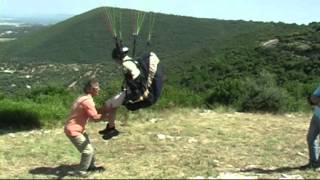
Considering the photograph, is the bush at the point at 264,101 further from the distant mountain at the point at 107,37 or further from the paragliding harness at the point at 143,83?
the distant mountain at the point at 107,37

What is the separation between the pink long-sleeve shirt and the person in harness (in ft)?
1.28

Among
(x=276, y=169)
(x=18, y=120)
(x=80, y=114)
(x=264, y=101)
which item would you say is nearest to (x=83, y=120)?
(x=80, y=114)

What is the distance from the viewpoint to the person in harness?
9117 millimetres

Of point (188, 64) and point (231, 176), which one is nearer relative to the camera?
point (231, 176)

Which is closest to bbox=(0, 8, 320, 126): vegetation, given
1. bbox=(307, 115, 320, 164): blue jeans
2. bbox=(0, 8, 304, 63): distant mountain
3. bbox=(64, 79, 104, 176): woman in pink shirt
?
bbox=(0, 8, 304, 63): distant mountain

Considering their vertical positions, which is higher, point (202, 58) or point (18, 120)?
point (18, 120)

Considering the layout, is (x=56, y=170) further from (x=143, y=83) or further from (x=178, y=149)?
(x=178, y=149)

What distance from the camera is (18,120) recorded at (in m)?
13.1

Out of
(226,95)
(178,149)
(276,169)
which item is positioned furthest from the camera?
(226,95)

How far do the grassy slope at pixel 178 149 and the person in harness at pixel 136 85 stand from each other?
931 millimetres

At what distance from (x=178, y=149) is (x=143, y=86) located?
195 centimetres

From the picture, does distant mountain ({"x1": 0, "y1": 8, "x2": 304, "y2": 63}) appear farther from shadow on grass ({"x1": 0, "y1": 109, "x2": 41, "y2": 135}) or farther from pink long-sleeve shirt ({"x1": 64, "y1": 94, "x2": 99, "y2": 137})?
pink long-sleeve shirt ({"x1": 64, "y1": 94, "x2": 99, "y2": 137})

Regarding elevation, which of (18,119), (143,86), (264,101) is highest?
(143,86)

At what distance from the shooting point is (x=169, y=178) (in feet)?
28.9
